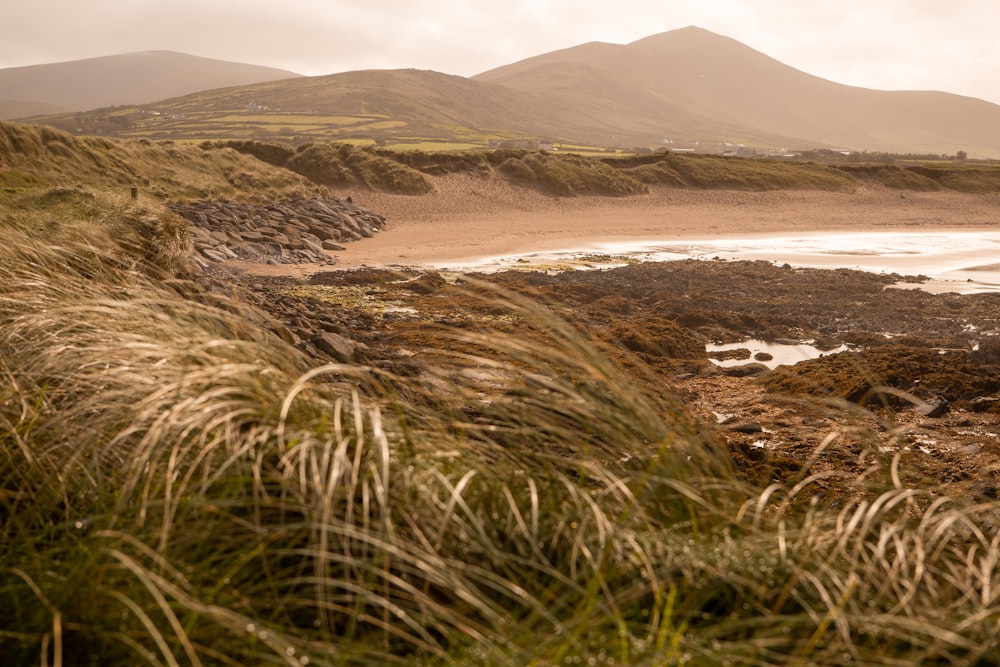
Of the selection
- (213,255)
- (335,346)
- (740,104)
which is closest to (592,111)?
(740,104)

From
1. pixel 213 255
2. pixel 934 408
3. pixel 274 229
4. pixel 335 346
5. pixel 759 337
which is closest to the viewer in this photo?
pixel 934 408

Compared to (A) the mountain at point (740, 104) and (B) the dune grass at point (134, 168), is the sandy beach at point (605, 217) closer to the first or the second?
(B) the dune grass at point (134, 168)

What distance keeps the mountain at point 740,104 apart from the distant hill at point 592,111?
396 mm

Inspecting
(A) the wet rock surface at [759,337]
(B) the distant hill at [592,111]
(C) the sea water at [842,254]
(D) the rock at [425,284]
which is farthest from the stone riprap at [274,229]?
(B) the distant hill at [592,111]

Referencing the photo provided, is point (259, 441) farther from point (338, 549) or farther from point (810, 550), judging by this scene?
point (810, 550)

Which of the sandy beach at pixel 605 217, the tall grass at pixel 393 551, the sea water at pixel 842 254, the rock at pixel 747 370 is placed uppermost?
the sandy beach at pixel 605 217

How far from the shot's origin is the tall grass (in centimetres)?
155

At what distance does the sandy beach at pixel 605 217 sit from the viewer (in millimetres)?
17500

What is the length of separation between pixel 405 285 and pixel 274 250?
12.4 feet

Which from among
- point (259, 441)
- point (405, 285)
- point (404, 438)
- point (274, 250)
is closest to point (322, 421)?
point (259, 441)

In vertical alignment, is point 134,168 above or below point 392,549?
above

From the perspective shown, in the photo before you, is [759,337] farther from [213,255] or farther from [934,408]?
[213,255]

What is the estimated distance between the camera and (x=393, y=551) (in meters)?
1.57

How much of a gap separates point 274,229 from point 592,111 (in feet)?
425
